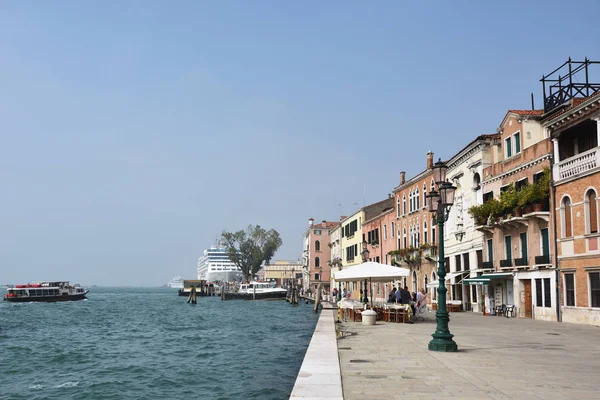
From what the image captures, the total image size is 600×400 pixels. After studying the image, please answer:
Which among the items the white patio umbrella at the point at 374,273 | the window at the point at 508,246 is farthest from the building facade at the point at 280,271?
the white patio umbrella at the point at 374,273

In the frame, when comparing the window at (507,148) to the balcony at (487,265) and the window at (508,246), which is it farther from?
the balcony at (487,265)

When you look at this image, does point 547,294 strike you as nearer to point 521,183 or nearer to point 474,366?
point 521,183

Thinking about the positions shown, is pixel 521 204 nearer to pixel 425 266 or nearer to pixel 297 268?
pixel 425 266

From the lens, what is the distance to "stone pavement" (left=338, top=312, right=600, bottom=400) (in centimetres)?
838

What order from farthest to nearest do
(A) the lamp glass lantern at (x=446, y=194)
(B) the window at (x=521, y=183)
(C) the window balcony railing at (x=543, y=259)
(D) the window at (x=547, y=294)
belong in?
(B) the window at (x=521, y=183), (D) the window at (x=547, y=294), (C) the window balcony railing at (x=543, y=259), (A) the lamp glass lantern at (x=446, y=194)

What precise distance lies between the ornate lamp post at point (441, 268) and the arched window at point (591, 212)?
909 centimetres

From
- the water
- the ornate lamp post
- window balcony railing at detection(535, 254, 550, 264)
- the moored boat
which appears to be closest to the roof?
the moored boat

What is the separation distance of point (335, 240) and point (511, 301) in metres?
51.2

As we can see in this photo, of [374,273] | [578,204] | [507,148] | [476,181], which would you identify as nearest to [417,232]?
[476,181]

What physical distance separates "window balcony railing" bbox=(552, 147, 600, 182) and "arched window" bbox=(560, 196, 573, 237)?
0.91 meters

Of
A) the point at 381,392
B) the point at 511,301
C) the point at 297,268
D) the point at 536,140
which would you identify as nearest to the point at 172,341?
the point at 511,301

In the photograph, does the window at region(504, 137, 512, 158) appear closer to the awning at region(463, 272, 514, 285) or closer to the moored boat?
the awning at region(463, 272, 514, 285)

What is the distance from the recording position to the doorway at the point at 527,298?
26.4 m

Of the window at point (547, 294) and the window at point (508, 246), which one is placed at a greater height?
the window at point (508, 246)
